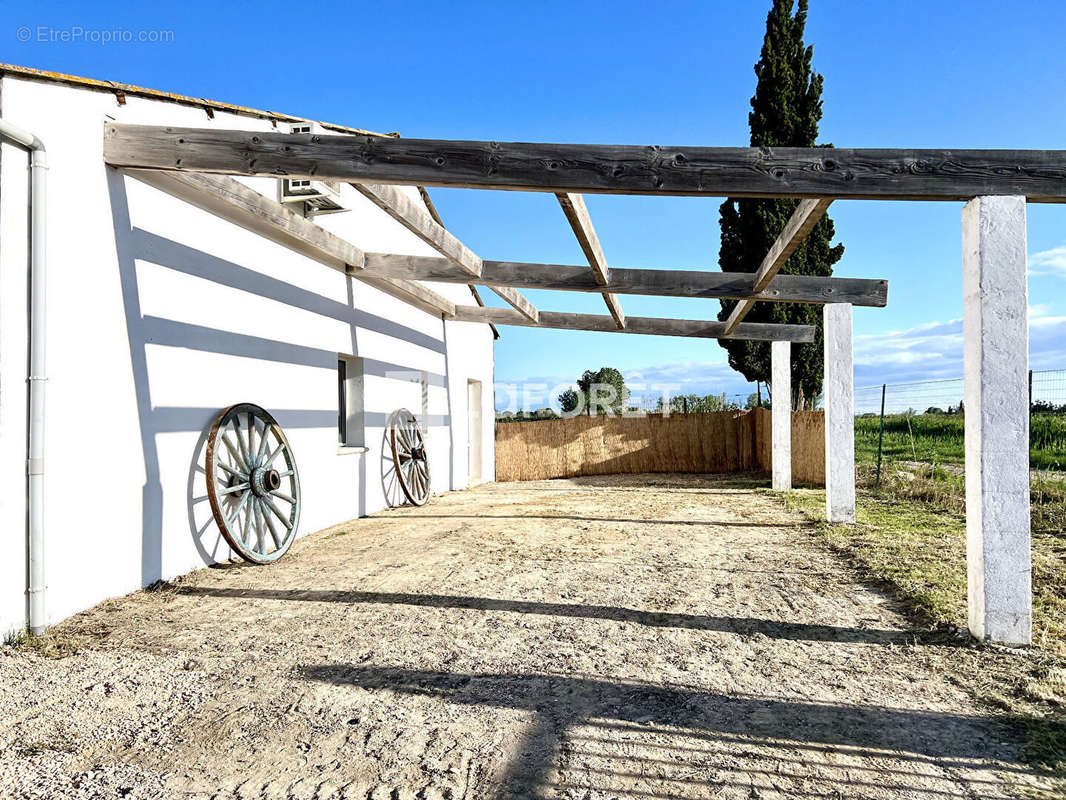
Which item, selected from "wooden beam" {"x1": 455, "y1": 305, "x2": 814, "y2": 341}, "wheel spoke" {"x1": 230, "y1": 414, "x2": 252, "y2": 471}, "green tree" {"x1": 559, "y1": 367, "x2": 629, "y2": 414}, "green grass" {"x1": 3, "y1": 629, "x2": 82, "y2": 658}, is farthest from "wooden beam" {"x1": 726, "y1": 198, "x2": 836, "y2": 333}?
"green tree" {"x1": 559, "y1": 367, "x2": 629, "y2": 414}

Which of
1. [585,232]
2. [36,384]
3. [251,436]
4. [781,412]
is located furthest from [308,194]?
[781,412]

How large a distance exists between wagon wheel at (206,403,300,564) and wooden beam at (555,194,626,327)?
129 inches

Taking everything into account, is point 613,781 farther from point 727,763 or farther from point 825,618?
point 825,618

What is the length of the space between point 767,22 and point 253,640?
15984 millimetres

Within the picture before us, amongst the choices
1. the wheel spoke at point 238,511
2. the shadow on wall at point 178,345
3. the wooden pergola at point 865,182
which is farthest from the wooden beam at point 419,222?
the wheel spoke at point 238,511

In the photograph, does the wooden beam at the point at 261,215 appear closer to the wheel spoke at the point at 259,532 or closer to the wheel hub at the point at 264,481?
the wheel hub at the point at 264,481

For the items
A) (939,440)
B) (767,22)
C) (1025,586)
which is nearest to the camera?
(1025,586)

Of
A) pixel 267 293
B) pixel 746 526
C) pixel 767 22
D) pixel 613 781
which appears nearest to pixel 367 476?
pixel 267 293

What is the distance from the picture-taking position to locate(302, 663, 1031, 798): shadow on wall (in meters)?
2.18

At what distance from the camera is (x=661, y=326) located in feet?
34.7

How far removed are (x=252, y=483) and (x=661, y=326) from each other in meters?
6.92

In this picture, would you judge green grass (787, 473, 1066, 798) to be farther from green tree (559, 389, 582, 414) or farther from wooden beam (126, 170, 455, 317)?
green tree (559, 389, 582, 414)

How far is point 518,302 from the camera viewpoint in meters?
9.39

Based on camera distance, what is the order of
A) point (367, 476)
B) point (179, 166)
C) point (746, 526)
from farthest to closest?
point (367, 476) → point (746, 526) → point (179, 166)
